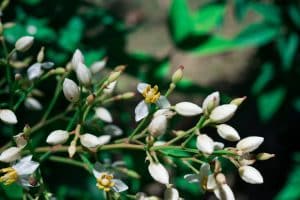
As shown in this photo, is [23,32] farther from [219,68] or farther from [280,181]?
[219,68]

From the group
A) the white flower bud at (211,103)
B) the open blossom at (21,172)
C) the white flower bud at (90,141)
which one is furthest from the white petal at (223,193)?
the open blossom at (21,172)

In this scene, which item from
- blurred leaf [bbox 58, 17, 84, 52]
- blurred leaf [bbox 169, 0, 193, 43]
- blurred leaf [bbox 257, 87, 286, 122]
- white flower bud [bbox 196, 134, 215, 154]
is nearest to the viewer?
white flower bud [bbox 196, 134, 215, 154]

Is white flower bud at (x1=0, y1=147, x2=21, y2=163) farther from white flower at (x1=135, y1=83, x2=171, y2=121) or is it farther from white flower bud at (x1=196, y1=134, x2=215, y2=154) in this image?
white flower bud at (x1=196, y1=134, x2=215, y2=154)

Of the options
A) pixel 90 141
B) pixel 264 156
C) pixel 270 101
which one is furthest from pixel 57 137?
pixel 270 101

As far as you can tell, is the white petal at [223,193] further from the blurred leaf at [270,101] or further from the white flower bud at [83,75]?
the blurred leaf at [270,101]

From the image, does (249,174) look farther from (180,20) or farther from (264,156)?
(180,20)

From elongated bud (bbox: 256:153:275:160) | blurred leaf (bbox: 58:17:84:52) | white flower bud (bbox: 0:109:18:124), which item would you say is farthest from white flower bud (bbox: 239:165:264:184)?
blurred leaf (bbox: 58:17:84:52)
